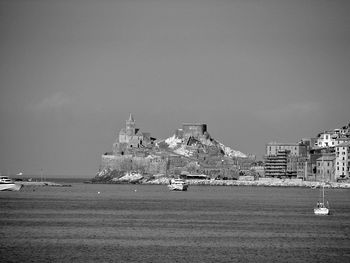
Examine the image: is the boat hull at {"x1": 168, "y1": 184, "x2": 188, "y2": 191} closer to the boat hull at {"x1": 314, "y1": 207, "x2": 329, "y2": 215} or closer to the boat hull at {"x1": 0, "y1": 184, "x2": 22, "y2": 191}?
the boat hull at {"x1": 0, "y1": 184, "x2": 22, "y2": 191}

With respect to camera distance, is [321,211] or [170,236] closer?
[170,236]

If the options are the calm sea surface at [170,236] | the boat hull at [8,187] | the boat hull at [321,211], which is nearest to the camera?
the calm sea surface at [170,236]

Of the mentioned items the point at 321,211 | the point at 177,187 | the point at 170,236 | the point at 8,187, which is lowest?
the point at 170,236

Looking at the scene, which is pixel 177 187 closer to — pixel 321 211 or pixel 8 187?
pixel 8 187

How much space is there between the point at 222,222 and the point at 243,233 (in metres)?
9.87

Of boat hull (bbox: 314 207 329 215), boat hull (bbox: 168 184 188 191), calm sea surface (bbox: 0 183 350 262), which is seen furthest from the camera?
boat hull (bbox: 168 184 188 191)

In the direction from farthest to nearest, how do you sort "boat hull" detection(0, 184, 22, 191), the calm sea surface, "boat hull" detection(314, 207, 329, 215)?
"boat hull" detection(0, 184, 22, 191)
"boat hull" detection(314, 207, 329, 215)
the calm sea surface

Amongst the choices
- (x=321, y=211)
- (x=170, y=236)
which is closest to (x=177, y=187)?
(x=321, y=211)

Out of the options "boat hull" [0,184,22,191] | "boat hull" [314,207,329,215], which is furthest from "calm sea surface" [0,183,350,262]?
"boat hull" [0,184,22,191]

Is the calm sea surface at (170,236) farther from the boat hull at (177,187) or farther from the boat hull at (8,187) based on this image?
the boat hull at (177,187)

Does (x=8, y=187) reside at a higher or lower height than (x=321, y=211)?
higher

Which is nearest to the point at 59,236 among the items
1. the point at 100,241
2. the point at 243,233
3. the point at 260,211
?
the point at 100,241

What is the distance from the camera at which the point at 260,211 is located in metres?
94.3

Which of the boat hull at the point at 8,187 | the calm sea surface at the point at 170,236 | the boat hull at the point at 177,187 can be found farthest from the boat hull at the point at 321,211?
the boat hull at the point at 177,187
